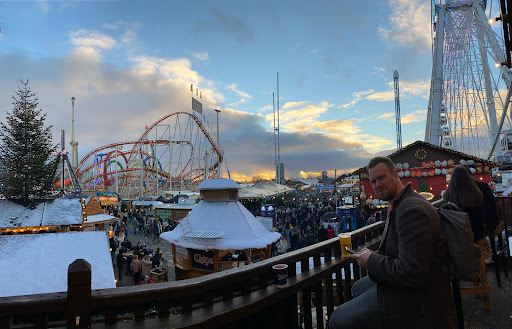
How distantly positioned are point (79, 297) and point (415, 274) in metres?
1.73

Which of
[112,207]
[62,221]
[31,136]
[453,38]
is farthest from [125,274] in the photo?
[453,38]

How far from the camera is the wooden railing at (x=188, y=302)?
1.58 meters

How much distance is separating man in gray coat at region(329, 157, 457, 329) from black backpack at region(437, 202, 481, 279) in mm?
39

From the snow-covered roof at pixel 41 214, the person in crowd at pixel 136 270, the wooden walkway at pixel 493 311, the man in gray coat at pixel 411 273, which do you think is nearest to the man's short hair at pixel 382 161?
the man in gray coat at pixel 411 273

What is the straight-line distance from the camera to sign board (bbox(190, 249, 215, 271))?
8.41 meters

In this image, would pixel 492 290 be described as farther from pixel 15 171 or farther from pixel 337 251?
pixel 15 171

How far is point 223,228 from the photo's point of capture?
27.9ft

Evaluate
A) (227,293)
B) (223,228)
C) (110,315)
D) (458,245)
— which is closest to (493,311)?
(458,245)

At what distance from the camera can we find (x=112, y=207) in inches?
1105

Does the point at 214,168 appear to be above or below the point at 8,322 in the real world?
A: above

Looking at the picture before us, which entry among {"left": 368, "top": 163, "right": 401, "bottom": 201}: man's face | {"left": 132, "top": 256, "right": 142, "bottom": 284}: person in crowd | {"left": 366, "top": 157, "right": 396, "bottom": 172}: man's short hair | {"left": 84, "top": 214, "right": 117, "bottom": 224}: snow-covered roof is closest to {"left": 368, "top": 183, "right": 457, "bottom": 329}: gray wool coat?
{"left": 368, "top": 163, "right": 401, "bottom": 201}: man's face

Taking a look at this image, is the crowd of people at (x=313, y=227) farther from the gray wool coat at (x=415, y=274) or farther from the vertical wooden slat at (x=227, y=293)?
the gray wool coat at (x=415, y=274)

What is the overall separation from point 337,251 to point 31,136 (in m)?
17.6

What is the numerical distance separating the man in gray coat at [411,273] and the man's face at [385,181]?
7 cm
